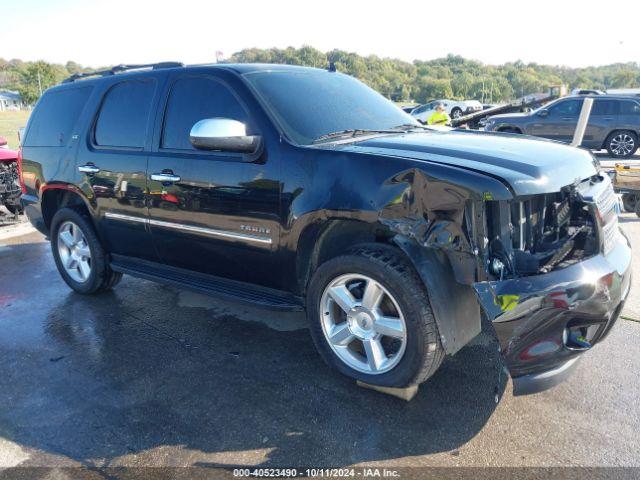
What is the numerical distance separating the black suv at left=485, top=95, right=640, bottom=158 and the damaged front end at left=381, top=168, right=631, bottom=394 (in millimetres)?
12059

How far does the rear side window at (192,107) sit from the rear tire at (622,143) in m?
13.3

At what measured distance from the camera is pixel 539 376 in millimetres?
2639

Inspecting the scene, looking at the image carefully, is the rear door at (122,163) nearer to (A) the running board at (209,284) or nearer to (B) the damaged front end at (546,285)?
(A) the running board at (209,284)

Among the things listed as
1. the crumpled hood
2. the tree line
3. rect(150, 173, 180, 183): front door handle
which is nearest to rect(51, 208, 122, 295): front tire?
rect(150, 173, 180, 183): front door handle

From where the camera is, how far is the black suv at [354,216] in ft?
8.60

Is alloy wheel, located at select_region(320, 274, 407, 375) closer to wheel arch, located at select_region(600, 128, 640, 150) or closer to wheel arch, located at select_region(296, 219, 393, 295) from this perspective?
wheel arch, located at select_region(296, 219, 393, 295)

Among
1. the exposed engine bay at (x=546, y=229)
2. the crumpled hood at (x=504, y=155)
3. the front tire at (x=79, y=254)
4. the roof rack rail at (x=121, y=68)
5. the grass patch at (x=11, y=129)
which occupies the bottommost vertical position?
the grass patch at (x=11, y=129)

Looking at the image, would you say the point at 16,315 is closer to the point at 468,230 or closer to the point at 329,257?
the point at 329,257

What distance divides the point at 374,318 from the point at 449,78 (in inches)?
4247

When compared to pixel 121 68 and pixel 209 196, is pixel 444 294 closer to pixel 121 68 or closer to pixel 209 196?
pixel 209 196

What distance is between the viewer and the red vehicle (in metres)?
8.22

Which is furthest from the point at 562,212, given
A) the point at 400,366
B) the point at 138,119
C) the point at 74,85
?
the point at 74,85

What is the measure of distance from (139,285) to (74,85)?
A: 2.02 metres

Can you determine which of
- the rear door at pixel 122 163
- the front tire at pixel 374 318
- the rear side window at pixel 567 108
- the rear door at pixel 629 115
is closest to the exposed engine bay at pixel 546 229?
the front tire at pixel 374 318
